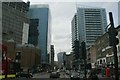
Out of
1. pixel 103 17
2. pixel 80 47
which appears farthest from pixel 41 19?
pixel 80 47

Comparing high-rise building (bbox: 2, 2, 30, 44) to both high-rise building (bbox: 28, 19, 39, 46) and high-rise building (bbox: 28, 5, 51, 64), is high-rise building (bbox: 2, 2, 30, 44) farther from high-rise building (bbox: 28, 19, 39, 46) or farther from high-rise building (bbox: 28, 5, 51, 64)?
high-rise building (bbox: 28, 5, 51, 64)

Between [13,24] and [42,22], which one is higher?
[42,22]

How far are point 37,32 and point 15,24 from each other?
3629 centimetres

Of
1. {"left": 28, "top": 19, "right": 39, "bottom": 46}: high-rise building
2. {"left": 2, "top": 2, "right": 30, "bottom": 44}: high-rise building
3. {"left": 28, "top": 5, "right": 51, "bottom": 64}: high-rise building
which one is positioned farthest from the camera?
{"left": 28, "top": 5, "right": 51, "bottom": 64}: high-rise building

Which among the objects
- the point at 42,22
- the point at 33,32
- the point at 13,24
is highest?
the point at 42,22

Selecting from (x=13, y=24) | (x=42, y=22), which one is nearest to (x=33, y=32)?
(x=42, y=22)

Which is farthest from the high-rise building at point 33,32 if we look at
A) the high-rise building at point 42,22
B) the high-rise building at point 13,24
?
the high-rise building at point 13,24

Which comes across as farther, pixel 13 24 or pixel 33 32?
pixel 33 32

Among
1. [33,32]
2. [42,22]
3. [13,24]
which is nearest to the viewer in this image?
[13,24]

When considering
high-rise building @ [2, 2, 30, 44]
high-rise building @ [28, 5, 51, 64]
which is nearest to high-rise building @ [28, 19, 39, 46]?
high-rise building @ [28, 5, 51, 64]

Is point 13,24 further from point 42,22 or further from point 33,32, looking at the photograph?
point 42,22

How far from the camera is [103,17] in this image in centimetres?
12700

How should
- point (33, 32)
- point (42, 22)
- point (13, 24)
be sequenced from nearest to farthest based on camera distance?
point (13, 24) < point (33, 32) < point (42, 22)

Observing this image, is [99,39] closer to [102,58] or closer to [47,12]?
[102,58]
